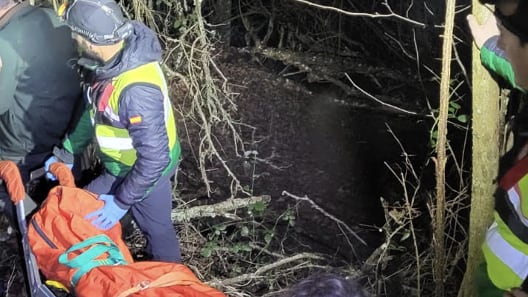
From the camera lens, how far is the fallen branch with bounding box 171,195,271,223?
16.7 ft

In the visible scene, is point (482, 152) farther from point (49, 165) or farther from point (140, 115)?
point (49, 165)

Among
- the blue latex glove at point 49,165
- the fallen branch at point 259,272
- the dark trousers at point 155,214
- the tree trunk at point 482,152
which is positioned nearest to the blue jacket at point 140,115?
the dark trousers at point 155,214

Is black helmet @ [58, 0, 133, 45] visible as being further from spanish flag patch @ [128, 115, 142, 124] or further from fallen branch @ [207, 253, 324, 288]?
fallen branch @ [207, 253, 324, 288]

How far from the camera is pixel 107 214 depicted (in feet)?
11.4

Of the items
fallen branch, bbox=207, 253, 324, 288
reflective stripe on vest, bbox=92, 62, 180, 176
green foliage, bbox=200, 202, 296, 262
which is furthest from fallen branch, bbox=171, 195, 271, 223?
reflective stripe on vest, bbox=92, 62, 180, 176

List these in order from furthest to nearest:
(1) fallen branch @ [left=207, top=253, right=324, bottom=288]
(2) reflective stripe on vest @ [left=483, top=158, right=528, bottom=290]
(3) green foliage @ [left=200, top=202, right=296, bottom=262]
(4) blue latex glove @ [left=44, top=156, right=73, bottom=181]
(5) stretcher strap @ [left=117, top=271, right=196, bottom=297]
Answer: (3) green foliage @ [left=200, top=202, right=296, bottom=262], (1) fallen branch @ [left=207, top=253, right=324, bottom=288], (4) blue latex glove @ [left=44, top=156, right=73, bottom=181], (5) stretcher strap @ [left=117, top=271, right=196, bottom=297], (2) reflective stripe on vest @ [left=483, top=158, right=528, bottom=290]

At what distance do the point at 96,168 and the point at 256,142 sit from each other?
8.45ft

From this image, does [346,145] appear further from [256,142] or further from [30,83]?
[30,83]

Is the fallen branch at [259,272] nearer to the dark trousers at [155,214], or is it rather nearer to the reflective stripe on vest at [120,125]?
the dark trousers at [155,214]

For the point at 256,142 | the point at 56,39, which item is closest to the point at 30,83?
the point at 56,39

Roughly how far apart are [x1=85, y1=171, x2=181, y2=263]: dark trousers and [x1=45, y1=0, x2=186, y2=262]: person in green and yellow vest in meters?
0.09

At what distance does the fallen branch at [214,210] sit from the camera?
510 centimetres

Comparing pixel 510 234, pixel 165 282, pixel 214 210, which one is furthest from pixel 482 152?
pixel 214 210

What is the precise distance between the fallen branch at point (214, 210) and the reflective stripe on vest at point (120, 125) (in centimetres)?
139
